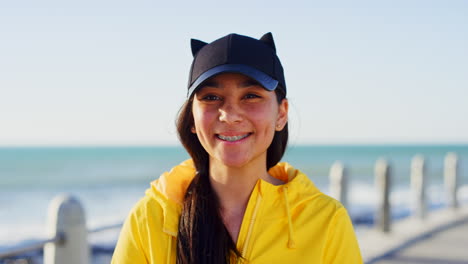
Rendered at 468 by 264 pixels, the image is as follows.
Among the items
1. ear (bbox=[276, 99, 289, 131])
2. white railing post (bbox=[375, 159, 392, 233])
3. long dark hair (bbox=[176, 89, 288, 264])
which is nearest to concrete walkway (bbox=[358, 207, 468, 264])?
white railing post (bbox=[375, 159, 392, 233])

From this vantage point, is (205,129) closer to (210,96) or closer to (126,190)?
(210,96)

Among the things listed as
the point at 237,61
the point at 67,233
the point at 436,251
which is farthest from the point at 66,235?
the point at 436,251

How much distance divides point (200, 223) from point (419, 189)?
922 cm

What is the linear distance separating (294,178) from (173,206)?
539 millimetres

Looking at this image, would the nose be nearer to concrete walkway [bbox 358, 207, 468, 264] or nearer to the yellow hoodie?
the yellow hoodie

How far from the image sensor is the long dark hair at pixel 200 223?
2139 mm

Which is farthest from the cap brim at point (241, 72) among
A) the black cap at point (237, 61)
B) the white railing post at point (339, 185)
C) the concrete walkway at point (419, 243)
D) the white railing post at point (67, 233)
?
the white railing post at point (339, 185)

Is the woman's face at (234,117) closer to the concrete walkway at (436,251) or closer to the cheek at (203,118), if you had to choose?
the cheek at (203,118)

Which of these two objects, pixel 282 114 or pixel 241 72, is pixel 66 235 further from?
pixel 241 72

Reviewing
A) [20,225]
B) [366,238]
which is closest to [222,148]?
[366,238]

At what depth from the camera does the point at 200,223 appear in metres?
2.21

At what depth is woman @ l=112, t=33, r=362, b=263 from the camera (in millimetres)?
2092

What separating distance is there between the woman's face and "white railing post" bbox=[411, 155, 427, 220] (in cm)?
904

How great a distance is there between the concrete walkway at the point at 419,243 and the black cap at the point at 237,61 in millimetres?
5551
